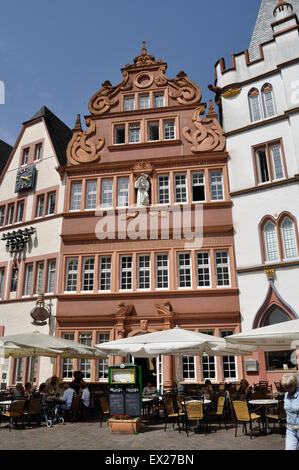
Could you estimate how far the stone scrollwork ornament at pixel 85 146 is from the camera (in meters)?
22.2

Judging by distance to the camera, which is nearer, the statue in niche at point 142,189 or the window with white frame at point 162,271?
the window with white frame at point 162,271

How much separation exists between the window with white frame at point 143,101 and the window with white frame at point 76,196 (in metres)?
5.90

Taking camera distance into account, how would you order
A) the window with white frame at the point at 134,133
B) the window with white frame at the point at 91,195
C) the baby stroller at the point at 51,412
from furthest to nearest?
the window with white frame at the point at 134,133 → the window with white frame at the point at 91,195 → the baby stroller at the point at 51,412

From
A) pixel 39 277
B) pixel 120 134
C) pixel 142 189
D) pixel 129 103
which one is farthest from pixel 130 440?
pixel 129 103

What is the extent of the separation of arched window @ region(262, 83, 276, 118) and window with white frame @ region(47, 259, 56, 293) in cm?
1361

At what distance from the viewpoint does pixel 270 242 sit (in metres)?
18.3

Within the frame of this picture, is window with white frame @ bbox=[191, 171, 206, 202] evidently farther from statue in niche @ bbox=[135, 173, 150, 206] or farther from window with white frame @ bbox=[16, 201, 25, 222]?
window with white frame @ bbox=[16, 201, 25, 222]

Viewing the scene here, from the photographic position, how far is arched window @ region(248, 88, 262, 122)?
2041 cm

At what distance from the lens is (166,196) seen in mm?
20625

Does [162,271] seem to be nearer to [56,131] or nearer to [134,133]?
[134,133]

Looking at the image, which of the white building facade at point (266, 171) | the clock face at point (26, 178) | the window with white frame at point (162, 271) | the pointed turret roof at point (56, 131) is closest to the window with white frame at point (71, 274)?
the window with white frame at point (162, 271)

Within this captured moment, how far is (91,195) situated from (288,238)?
34.5 feet

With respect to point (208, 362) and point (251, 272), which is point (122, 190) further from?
point (208, 362)

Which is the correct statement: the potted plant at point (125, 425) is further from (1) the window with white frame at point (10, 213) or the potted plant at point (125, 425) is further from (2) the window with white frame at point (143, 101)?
(2) the window with white frame at point (143, 101)
